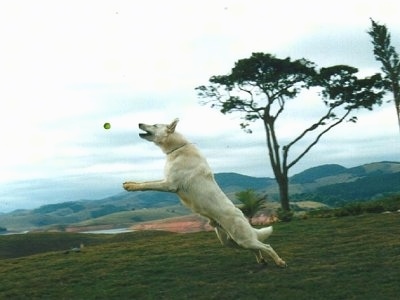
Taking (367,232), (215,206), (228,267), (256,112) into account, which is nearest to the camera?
(215,206)

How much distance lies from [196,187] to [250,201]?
19295 mm

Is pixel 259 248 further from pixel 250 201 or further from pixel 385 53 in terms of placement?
pixel 385 53

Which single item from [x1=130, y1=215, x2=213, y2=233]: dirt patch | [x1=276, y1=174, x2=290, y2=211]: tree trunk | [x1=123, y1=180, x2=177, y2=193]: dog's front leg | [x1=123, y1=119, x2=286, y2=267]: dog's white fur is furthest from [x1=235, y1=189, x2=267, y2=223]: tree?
[x1=123, y1=180, x2=177, y2=193]: dog's front leg

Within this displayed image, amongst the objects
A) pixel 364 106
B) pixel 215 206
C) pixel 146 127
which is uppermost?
pixel 364 106

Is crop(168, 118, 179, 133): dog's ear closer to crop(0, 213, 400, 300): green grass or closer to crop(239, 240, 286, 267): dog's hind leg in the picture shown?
crop(239, 240, 286, 267): dog's hind leg

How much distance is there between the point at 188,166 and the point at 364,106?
100 feet

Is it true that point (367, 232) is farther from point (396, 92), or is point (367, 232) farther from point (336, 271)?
A: point (396, 92)

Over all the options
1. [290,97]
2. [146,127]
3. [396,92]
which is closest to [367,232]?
[146,127]

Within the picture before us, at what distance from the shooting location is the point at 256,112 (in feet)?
124

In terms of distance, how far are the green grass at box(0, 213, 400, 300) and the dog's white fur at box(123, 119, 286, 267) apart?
87 centimetres

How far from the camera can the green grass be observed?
29.3 ft

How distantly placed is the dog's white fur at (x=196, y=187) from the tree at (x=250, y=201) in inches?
737

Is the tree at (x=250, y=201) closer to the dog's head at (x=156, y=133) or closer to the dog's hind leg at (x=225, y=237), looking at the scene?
the dog's hind leg at (x=225, y=237)

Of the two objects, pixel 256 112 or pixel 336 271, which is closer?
pixel 336 271
